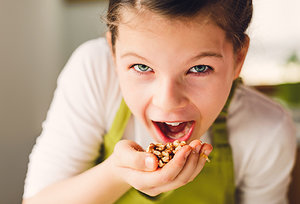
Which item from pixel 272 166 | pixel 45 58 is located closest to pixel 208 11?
pixel 272 166

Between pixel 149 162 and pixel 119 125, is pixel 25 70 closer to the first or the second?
pixel 119 125

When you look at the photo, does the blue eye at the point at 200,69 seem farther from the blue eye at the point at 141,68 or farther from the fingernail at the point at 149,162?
the fingernail at the point at 149,162

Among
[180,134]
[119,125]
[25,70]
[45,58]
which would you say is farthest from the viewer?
A: [45,58]

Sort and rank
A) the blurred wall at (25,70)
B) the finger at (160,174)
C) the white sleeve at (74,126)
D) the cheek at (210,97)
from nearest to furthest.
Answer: the finger at (160,174) < the cheek at (210,97) < the white sleeve at (74,126) < the blurred wall at (25,70)

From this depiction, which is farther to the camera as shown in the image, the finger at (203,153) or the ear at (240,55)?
the ear at (240,55)

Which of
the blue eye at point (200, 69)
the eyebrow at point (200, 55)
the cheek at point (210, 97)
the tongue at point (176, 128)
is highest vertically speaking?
the eyebrow at point (200, 55)

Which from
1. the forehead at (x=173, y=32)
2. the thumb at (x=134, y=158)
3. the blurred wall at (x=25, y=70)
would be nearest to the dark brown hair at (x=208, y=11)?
the forehead at (x=173, y=32)

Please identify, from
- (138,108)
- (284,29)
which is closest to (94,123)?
(138,108)

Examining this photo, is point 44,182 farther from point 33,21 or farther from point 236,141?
point 33,21
